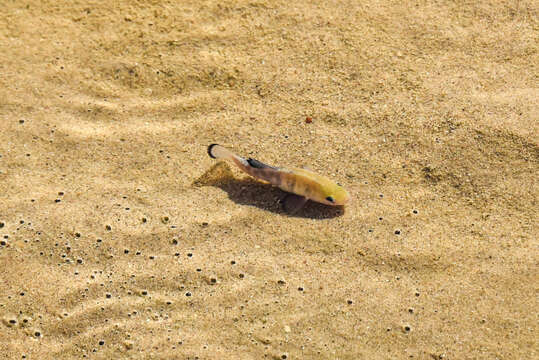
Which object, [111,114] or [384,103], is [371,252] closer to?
[384,103]

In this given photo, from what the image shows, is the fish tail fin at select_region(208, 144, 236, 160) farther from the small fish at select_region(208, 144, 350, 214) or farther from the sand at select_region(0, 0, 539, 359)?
the sand at select_region(0, 0, 539, 359)

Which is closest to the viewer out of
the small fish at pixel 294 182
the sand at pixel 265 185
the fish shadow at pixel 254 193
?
the sand at pixel 265 185

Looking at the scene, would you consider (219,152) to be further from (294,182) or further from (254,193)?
(294,182)

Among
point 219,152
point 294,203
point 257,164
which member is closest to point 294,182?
point 294,203

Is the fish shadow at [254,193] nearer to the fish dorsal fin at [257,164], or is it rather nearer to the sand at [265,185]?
the sand at [265,185]

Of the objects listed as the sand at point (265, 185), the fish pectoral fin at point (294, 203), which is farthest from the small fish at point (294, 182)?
the sand at point (265, 185)

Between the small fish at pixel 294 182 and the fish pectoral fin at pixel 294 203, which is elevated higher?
the small fish at pixel 294 182

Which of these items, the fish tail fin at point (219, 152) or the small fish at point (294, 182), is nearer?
the small fish at point (294, 182)
